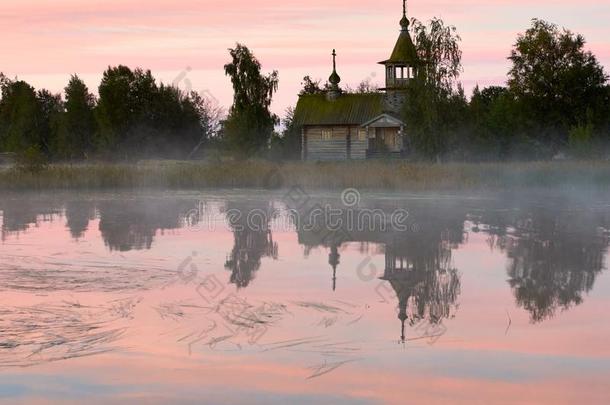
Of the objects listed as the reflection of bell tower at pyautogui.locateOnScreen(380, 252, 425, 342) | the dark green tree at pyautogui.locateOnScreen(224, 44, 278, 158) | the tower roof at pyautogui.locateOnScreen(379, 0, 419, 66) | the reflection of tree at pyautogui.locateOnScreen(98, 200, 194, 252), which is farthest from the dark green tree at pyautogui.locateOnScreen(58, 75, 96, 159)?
the reflection of bell tower at pyautogui.locateOnScreen(380, 252, 425, 342)

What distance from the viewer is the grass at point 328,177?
27.7m

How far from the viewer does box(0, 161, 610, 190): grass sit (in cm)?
2772

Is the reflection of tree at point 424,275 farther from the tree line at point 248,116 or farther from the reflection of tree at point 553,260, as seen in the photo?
the tree line at point 248,116

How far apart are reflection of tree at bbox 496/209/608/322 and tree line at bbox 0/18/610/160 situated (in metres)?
21.5

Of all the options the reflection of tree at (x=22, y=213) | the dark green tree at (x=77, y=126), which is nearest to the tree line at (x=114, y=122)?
the dark green tree at (x=77, y=126)

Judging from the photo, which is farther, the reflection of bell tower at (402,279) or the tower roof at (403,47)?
the tower roof at (403,47)

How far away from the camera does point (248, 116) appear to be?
166 ft

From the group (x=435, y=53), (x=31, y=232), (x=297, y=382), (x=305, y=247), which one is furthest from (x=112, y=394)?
(x=435, y=53)

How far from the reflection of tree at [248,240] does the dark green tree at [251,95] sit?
27.6 m

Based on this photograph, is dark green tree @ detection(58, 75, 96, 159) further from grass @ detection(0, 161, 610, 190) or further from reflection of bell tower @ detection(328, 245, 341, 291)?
reflection of bell tower @ detection(328, 245, 341, 291)

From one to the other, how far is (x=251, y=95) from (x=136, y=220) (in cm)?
3370

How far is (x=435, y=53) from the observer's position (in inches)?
1439

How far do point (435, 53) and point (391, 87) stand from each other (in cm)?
994

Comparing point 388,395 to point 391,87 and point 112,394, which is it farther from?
point 391,87
